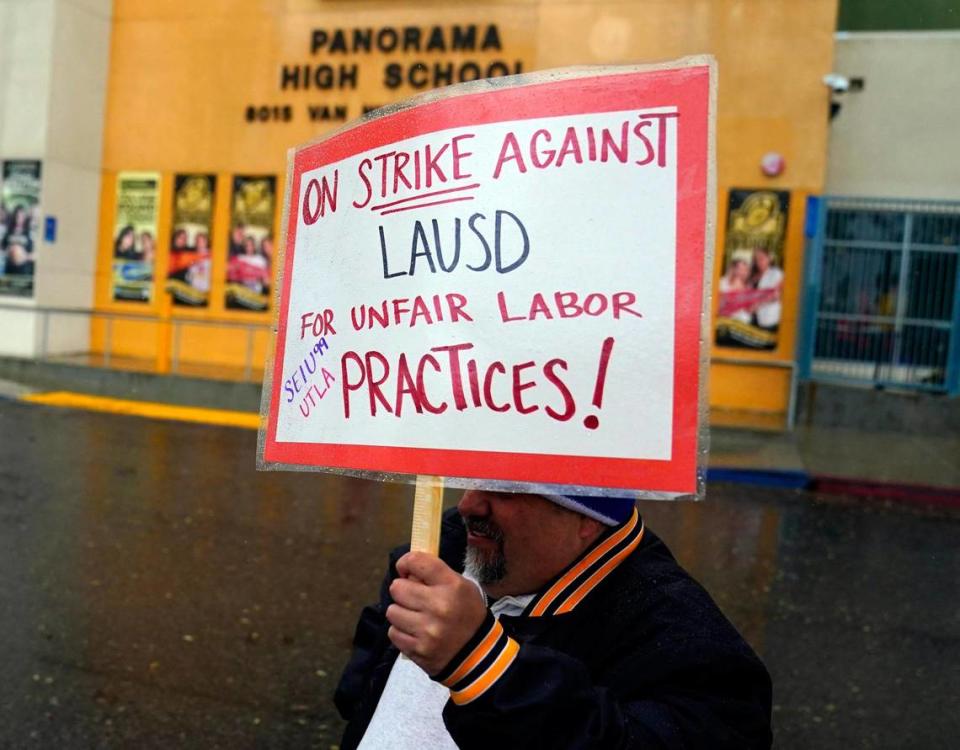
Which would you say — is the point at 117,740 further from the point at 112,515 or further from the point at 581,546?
the point at 112,515

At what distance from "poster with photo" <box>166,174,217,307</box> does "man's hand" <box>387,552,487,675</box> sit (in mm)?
15080

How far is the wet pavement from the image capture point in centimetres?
377

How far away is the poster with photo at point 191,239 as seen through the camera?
15.7m

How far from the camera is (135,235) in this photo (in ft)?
53.1

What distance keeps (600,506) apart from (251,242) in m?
14.5

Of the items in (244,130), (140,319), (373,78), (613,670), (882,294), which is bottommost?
(613,670)

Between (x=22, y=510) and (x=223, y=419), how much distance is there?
4944 millimetres

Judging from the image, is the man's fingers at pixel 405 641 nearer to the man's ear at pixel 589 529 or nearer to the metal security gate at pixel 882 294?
the man's ear at pixel 589 529

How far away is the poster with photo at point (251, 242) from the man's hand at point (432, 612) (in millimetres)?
14459

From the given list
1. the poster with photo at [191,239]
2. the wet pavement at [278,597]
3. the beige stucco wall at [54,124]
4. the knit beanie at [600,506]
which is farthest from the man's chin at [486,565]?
the beige stucco wall at [54,124]

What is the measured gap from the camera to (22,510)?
20.9ft

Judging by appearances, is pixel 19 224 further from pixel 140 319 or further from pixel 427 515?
pixel 427 515

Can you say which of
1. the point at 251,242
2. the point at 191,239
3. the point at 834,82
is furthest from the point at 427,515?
the point at 191,239

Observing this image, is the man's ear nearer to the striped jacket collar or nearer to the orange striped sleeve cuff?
the striped jacket collar
